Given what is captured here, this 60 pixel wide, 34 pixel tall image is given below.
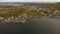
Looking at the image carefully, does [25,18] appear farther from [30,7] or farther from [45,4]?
[45,4]

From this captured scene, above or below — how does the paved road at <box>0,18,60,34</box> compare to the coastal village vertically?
below

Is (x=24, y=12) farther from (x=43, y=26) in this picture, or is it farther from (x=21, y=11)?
(x=43, y=26)

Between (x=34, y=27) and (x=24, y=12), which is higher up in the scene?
(x=24, y=12)

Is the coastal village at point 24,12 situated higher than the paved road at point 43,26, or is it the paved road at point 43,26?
the coastal village at point 24,12

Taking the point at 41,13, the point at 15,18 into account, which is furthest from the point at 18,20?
the point at 41,13

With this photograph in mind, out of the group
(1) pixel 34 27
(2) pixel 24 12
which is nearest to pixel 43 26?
(1) pixel 34 27

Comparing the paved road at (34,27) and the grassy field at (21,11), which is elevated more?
the grassy field at (21,11)
